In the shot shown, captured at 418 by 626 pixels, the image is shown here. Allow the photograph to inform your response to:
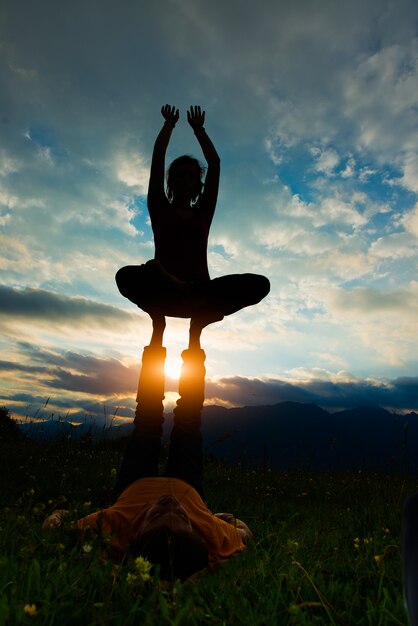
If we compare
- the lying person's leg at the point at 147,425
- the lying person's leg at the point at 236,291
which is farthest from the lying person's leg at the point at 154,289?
the lying person's leg at the point at 147,425

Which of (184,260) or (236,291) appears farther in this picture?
(184,260)

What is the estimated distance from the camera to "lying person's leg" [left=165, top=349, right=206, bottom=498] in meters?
4.35

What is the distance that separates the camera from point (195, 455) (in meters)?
4.43

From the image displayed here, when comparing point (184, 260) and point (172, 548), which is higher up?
point (184, 260)

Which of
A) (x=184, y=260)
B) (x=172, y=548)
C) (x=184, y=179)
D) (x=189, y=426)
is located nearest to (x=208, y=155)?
(x=184, y=179)

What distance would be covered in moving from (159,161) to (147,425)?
2.94 meters

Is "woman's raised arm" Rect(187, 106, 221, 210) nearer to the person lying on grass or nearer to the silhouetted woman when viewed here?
the silhouetted woman

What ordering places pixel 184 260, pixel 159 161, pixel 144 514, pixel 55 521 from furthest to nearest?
pixel 159 161 → pixel 184 260 → pixel 55 521 → pixel 144 514

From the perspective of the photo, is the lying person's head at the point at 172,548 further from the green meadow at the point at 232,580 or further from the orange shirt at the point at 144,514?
the orange shirt at the point at 144,514

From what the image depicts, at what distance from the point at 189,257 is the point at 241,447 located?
7.04 m

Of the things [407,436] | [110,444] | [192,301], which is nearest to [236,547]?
[192,301]

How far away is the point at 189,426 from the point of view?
4.48 m

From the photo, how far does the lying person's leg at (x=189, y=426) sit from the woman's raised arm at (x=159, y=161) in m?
1.84

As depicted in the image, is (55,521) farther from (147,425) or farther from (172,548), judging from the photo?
(172,548)
